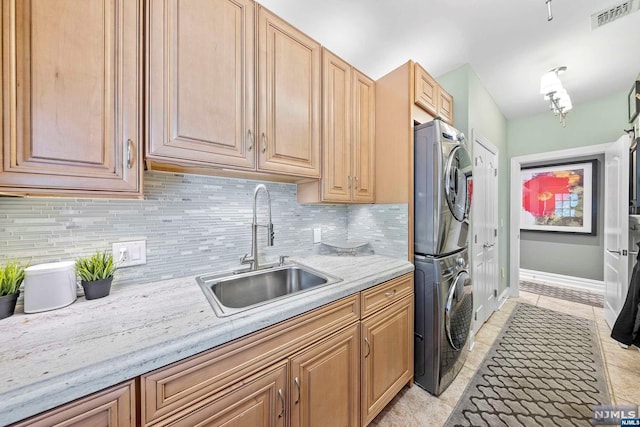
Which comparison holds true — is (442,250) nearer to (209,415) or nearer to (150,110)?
(209,415)

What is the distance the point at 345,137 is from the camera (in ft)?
5.36

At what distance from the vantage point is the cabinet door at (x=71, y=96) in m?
0.69

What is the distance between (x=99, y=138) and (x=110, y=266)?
0.54 meters

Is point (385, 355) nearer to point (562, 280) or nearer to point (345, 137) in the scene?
point (345, 137)

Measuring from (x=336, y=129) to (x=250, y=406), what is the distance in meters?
1.50

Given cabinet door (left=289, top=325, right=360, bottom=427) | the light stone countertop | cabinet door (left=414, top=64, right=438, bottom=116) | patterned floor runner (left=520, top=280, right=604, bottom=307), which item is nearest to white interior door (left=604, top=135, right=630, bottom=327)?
patterned floor runner (left=520, top=280, right=604, bottom=307)

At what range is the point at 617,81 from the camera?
2.40m

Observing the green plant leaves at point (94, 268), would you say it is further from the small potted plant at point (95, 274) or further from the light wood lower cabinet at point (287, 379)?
the light wood lower cabinet at point (287, 379)

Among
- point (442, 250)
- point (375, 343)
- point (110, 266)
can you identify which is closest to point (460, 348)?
point (442, 250)

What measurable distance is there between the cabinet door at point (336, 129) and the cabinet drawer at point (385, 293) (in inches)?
24.7

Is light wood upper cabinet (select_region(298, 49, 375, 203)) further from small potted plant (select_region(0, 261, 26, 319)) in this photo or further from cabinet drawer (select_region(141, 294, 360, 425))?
small potted plant (select_region(0, 261, 26, 319))

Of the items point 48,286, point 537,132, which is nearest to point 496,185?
point 537,132

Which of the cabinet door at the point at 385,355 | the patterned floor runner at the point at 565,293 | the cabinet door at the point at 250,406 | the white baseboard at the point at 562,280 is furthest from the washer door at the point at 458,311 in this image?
the white baseboard at the point at 562,280

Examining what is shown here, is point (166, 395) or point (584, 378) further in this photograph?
point (584, 378)
